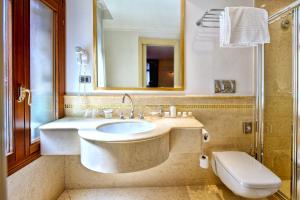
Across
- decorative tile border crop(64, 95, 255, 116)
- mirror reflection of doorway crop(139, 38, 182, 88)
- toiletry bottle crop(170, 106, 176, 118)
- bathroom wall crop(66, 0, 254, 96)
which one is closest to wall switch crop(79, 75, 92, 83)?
bathroom wall crop(66, 0, 254, 96)

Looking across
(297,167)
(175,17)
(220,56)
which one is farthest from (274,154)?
(175,17)

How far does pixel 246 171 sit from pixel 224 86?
2.77ft

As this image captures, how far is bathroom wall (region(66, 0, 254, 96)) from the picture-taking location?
185 centimetres

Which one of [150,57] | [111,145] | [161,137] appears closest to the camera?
[111,145]

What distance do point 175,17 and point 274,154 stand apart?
170cm

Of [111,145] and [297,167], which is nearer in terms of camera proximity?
[111,145]

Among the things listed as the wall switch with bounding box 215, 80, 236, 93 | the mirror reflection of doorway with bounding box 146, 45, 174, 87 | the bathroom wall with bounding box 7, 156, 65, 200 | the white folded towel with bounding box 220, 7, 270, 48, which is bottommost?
the bathroom wall with bounding box 7, 156, 65, 200

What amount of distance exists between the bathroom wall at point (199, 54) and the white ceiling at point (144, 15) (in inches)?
6.0

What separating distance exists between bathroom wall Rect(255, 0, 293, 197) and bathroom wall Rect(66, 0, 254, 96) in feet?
0.59

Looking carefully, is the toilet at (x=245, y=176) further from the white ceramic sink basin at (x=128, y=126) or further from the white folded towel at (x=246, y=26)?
the white folded towel at (x=246, y=26)

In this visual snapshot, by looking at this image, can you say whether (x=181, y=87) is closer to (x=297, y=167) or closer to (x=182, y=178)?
(x=182, y=178)

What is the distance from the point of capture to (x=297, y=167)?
60.9 inches

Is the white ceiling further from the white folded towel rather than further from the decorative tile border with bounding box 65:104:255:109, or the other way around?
the decorative tile border with bounding box 65:104:255:109

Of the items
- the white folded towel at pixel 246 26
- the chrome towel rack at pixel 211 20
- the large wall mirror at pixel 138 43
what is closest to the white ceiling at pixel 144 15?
the large wall mirror at pixel 138 43
